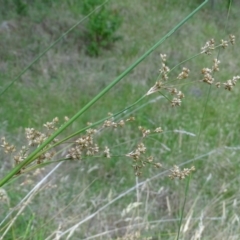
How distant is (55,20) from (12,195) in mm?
3531

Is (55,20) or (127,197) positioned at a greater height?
(55,20)

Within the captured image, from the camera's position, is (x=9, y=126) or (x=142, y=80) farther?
(x=142, y=80)

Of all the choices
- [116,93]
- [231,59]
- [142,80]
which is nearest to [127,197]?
[116,93]

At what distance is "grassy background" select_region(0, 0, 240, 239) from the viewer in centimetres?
344

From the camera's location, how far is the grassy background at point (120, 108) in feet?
11.3

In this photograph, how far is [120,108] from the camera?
520 cm

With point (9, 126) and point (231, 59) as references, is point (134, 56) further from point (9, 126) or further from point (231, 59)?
point (9, 126)

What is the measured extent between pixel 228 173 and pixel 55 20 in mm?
2954

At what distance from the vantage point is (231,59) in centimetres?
662

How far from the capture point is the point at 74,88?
553 centimetres

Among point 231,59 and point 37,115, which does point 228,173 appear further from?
point 231,59

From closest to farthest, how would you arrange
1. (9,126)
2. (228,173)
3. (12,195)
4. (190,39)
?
(12,195) < (228,173) < (9,126) < (190,39)

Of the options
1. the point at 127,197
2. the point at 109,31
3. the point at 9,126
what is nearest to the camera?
the point at 127,197

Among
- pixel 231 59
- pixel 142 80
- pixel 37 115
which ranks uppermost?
pixel 37 115
